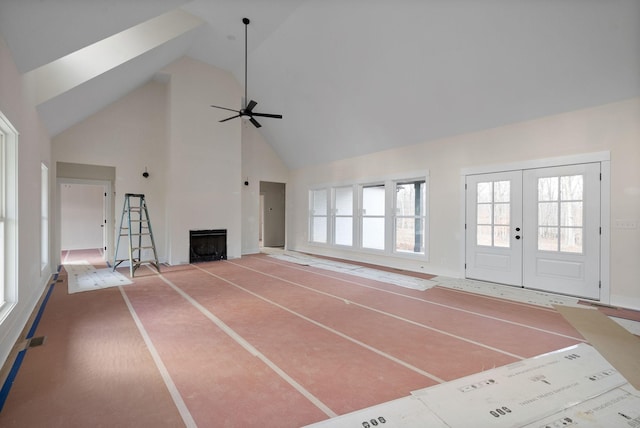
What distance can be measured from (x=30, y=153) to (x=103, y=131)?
12.9ft

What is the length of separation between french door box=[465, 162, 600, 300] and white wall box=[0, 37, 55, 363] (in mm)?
6333

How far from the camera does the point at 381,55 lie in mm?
5309

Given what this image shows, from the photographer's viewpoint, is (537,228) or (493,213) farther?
(493,213)

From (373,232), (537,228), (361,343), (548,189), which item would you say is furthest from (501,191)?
(361,343)

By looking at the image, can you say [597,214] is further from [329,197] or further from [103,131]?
[103,131]

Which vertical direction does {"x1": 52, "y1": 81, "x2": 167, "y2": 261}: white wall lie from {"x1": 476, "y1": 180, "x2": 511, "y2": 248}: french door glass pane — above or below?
above

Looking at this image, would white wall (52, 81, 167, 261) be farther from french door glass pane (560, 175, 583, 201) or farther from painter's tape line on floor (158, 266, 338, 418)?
french door glass pane (560, 175, 583, 201)

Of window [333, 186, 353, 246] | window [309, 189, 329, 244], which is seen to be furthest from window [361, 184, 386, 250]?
window [309, 189, 329, 244]

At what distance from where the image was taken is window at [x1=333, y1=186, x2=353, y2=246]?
8.67m

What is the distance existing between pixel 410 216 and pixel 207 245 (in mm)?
5165

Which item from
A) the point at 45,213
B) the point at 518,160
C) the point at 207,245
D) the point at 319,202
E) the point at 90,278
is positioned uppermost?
the point at 518,160

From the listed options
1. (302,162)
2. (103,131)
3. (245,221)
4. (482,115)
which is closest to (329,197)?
(302,162)

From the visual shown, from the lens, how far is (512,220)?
516cm

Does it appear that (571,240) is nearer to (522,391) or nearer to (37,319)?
(522,391)
